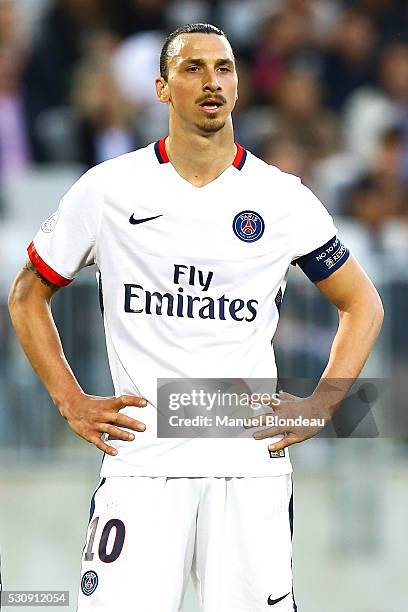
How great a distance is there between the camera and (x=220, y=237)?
163 inches

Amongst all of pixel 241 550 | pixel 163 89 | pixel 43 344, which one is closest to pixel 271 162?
pixel 163 89

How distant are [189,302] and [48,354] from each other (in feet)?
1.57

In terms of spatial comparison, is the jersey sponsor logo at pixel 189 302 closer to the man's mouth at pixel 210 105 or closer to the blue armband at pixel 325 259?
the blue armband at pixel 325 259

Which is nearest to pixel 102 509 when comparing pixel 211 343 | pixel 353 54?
pixel 211 343

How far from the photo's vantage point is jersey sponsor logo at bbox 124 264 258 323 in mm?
4090

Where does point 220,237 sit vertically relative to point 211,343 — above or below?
above

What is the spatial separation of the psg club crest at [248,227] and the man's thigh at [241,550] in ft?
2.37

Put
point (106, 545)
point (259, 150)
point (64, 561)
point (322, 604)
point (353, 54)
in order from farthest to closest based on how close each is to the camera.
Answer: point (353, 54) → point (259, 150) → point (64, 561) → point (322, 604) → point (106, 545)

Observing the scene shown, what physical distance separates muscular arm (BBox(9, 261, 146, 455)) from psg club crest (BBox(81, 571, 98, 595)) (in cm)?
38

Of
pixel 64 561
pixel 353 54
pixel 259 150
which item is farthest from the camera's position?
pixel 353 54

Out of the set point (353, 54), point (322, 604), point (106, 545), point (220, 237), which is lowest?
point (322, 604)

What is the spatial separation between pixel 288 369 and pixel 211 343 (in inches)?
149

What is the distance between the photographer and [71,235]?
4180 mm

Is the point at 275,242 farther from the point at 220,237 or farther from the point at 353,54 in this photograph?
the point at 353,54
